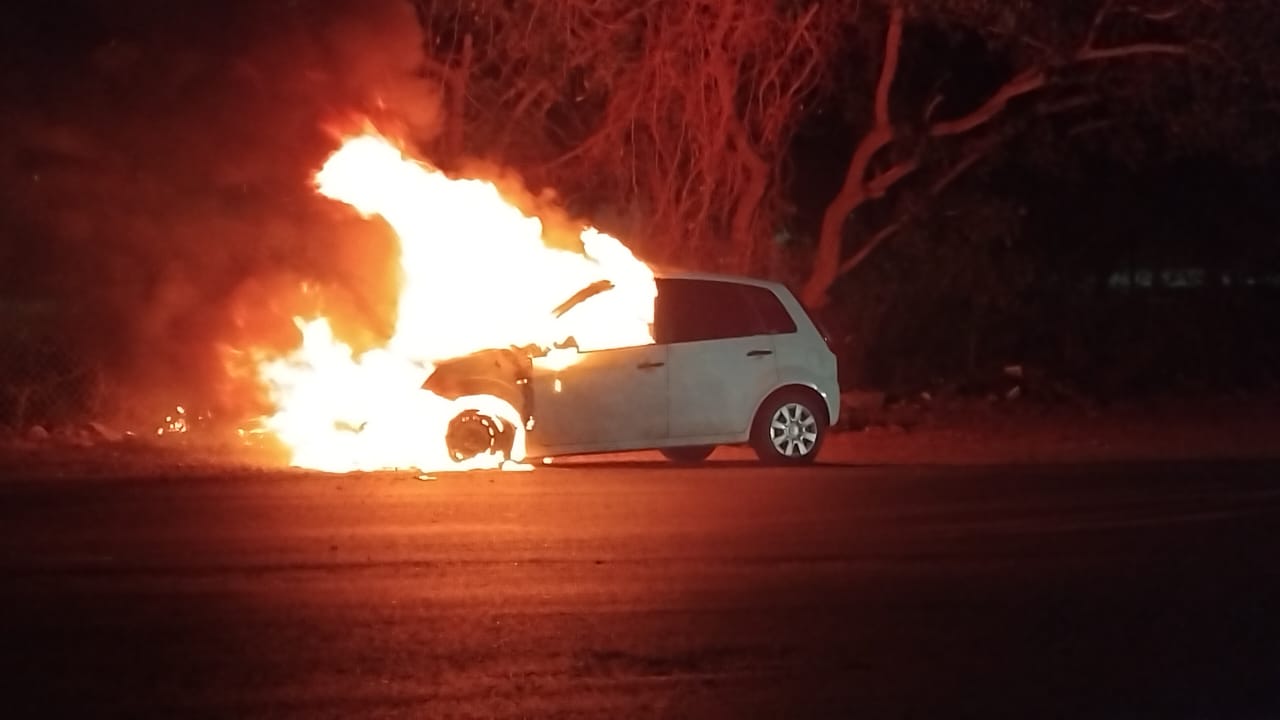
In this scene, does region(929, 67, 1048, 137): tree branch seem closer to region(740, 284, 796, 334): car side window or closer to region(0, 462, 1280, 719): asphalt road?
region(740, 284, 796, 334): car side window

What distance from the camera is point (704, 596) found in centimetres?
940

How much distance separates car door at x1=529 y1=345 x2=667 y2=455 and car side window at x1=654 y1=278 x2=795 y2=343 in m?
0.37

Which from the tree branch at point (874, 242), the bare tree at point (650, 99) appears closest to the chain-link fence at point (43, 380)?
the bare tree at point (650, 99)

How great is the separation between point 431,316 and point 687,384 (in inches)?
108

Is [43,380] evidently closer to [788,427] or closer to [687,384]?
[687,384]

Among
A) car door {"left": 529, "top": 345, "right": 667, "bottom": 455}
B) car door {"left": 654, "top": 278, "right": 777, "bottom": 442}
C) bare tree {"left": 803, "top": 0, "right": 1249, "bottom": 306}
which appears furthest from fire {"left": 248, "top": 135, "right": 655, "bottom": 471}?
bare tree {"left": 803, "top": 0, "right": 1249, "bottom": 306}

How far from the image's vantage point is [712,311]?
1489 cm

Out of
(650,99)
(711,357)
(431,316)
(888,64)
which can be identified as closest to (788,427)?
(711,357)

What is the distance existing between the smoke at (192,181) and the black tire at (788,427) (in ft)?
19.0

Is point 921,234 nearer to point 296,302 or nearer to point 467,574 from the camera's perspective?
point 296,302

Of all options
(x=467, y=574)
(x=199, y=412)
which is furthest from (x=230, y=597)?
(x=199, y=412)

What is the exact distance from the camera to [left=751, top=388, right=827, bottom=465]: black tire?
1485cm

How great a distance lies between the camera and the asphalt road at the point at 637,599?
24.8ft

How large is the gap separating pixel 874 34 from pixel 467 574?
13.0 meters
